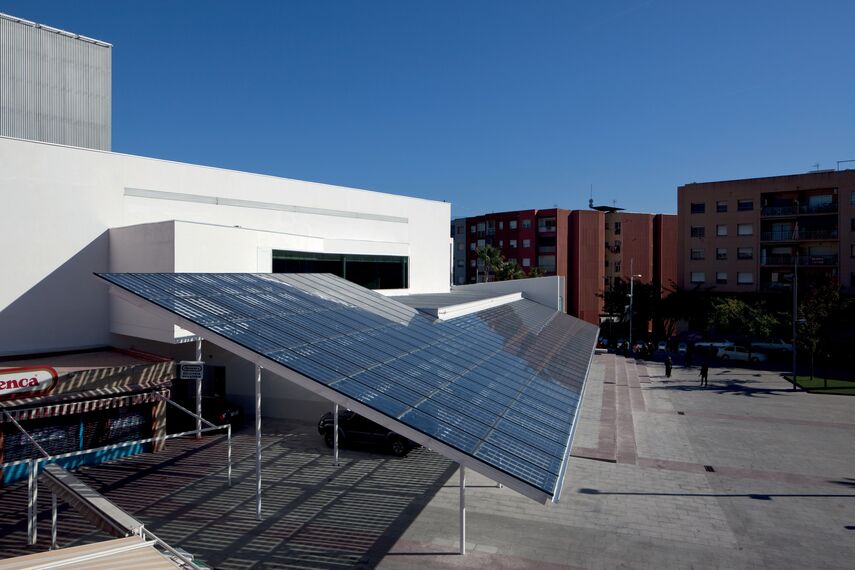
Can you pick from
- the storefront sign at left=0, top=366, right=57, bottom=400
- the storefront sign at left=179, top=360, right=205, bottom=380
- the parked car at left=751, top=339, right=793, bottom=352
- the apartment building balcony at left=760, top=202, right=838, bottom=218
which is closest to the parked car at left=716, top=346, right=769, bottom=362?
the parked car at left=751, top=339, right=793, bottom=352

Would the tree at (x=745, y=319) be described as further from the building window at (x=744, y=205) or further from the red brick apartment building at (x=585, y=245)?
the red brick apartment building at (x=585, y=245)

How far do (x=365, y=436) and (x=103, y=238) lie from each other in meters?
11.0

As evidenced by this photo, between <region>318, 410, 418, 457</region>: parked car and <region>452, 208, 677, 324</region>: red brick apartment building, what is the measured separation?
45.2 metres

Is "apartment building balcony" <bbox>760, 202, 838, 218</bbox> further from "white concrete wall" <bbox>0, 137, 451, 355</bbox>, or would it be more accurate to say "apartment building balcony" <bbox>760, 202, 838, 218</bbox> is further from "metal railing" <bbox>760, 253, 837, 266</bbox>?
"white concrete wall" <bbox>0, 137, 451, 355</bbox>

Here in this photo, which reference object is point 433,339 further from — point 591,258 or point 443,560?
point 591,258

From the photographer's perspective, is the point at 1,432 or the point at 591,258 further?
the point at 591,258

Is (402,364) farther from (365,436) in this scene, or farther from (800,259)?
(800,259)

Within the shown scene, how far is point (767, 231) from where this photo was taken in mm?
50719

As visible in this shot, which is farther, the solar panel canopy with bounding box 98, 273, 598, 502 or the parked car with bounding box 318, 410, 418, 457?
the parked car with bounding box 318, 410, 418, 457

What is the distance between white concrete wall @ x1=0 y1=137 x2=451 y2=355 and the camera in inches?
682

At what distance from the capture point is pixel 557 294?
35812 millimetres

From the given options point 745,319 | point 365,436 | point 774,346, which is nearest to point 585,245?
point 774,346

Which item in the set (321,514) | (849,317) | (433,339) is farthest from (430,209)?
(849,317)

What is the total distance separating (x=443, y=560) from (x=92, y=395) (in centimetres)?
1067
